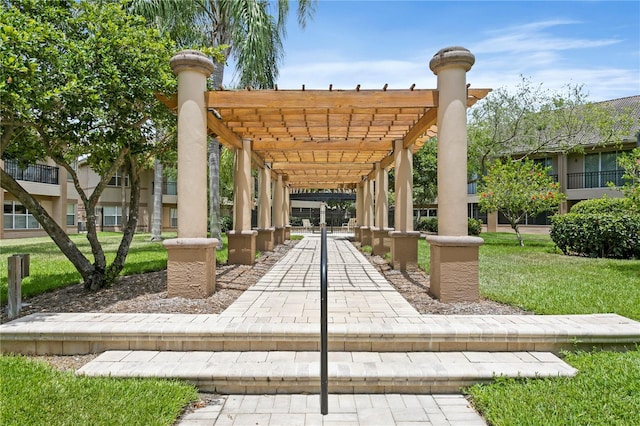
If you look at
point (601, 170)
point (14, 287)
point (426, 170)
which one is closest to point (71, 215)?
point (426, 170)

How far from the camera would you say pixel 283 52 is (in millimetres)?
14602

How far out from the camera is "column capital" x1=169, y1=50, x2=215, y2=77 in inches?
245

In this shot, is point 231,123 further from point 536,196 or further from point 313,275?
point 536,196

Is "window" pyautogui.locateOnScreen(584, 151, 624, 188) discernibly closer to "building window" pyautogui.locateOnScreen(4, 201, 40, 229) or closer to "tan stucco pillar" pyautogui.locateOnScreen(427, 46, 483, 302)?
"tan stucco pillar" pyautogui.locateOnScreen(427, 46, 483, 302)

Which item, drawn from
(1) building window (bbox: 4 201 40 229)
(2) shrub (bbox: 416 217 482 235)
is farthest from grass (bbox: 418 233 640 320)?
(1) building window (bbox: 4 201 40 229)

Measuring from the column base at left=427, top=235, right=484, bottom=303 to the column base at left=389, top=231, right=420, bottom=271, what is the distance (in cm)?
353

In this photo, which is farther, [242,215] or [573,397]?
[242,215]

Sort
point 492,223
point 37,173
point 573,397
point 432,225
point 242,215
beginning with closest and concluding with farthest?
point 573,397 < point 242,215 < point 37,173 < point 432,225 < point 492,223

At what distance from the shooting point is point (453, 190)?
6.07 metres

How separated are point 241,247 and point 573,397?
26.3 feet

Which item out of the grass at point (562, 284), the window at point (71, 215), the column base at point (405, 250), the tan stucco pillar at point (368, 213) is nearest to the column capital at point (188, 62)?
the column base at point (405, 250)

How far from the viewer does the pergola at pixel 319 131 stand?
610 centimetres

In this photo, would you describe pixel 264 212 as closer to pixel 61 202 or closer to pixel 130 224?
pixel 130 224

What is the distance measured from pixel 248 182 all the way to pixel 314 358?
6.76 m
